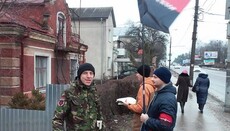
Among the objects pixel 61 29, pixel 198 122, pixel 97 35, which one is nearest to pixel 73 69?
pixel 61 29

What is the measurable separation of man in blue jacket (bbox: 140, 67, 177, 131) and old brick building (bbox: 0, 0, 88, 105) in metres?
4.10

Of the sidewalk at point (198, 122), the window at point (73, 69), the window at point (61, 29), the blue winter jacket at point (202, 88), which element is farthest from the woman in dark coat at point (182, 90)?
the window at point (73, 69)

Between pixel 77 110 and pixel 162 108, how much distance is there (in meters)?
0.97

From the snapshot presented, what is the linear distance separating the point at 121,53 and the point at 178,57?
131744 millimetres

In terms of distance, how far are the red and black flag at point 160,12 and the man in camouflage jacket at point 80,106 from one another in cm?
92

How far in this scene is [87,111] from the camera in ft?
12.3

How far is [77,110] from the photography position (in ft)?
12.1

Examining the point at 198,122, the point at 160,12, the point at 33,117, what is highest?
the point at 160,12

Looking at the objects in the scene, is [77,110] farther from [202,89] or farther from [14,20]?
[202,89]

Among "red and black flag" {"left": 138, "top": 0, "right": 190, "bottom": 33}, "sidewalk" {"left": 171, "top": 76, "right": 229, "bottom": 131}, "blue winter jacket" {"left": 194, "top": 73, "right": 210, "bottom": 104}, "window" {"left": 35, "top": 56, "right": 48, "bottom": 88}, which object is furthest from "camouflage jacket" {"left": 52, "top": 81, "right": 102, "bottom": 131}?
"window" {"left": 35, "top": 56, "right": 48, "bottom": 88}

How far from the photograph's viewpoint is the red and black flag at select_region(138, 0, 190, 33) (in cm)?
382

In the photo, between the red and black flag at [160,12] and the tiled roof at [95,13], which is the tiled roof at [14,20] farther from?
the tiled roof at [95,13]

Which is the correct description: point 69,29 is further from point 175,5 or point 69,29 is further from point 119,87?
point 175,5

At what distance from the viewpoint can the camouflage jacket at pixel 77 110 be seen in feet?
12.0
